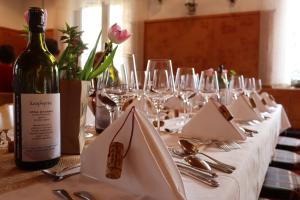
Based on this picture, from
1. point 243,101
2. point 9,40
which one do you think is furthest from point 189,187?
point 9,40

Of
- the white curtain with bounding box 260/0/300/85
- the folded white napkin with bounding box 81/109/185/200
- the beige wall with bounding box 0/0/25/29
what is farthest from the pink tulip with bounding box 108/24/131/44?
the beige wall with bounding box 0/0/25/29

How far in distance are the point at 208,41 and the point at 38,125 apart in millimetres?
4496

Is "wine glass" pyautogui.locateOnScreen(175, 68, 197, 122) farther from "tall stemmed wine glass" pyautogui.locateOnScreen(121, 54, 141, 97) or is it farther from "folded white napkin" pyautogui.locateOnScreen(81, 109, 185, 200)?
"folded white napkin" pyautogui.locateOnScreen(81, 109, 185, 200)

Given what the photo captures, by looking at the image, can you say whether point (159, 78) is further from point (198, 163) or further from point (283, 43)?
point (283, 43)

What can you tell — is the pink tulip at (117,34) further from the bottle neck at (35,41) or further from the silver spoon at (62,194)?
the silver spoon at (62,194)

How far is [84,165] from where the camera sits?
1.78 feet

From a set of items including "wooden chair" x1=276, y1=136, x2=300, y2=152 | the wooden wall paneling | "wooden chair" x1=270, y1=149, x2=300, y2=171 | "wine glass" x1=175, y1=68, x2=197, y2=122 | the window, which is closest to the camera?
"wine glass" x1=175, y1=68, x2=197, y2=122

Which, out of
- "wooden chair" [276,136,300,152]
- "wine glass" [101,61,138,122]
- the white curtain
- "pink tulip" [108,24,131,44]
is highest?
the white curtain

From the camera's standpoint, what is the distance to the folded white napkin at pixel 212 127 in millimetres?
923

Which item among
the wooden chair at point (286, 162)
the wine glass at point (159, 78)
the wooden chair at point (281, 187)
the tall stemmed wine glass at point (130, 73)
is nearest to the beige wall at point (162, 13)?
the wooden chair at point (286, 162)

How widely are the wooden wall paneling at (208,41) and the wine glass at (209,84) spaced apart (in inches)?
137

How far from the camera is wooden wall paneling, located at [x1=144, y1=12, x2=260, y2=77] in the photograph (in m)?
4.44

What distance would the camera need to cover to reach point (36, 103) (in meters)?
0.55

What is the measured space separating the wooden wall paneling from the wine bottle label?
4.27 meters
